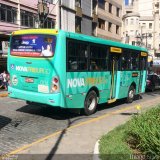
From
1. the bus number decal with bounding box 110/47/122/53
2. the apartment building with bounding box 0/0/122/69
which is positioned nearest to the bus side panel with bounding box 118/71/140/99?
the bus number decal with bounding box 110/47/122/53

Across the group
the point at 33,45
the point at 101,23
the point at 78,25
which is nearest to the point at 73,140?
the point at 33,45

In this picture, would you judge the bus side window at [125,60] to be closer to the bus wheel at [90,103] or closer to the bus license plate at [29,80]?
the bus wheel at [90,103]

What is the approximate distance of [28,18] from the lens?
30219mm

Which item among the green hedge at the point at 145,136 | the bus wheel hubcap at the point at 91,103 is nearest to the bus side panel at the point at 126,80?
the bus wheel hubcap at the point at 91,103

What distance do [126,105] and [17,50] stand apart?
279 inches

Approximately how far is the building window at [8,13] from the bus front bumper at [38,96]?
15866mm

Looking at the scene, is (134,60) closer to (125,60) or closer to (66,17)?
(125,60)

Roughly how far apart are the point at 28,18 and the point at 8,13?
307cm

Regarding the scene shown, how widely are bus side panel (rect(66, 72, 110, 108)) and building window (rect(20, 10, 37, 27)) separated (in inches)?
682

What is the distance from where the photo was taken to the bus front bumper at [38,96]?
1112cm

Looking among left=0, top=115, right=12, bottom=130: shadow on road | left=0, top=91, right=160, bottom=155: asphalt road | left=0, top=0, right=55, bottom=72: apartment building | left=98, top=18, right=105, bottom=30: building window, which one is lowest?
left=0, top=91, right=160, bottom=155: asphalt road

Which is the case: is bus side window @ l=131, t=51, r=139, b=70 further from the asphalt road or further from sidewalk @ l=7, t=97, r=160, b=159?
sidewalk @ l=7, t=97, r=160, b=159

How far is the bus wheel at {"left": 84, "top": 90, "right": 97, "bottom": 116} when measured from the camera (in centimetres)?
1287

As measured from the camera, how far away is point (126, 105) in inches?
662
